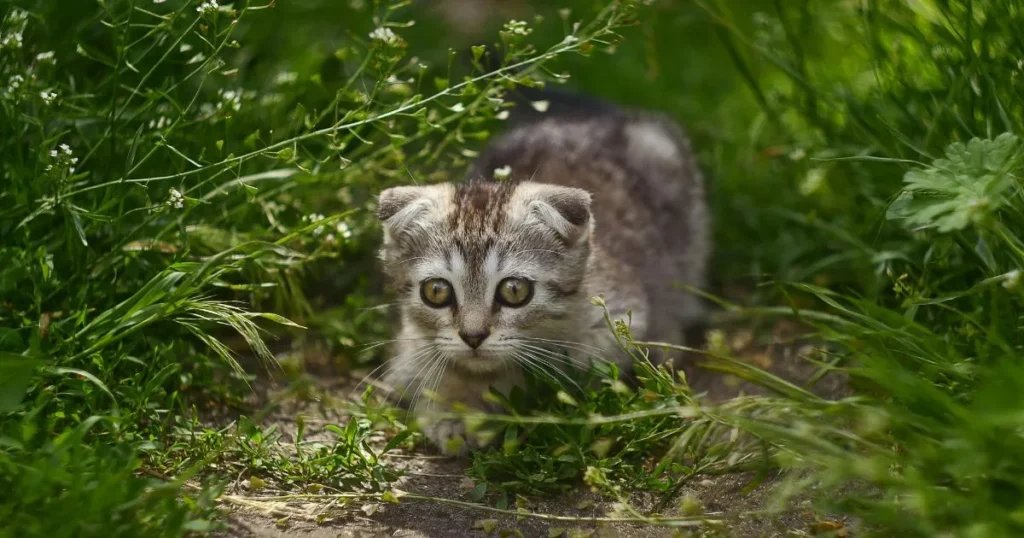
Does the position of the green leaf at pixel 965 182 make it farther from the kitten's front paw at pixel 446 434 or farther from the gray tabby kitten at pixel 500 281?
the kitten's front paw at pixel 446 434

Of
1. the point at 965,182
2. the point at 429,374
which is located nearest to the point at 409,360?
the point at 429,374

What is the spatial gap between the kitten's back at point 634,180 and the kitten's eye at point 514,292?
2.24ft

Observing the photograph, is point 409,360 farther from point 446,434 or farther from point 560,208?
point 560,208

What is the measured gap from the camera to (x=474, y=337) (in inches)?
120

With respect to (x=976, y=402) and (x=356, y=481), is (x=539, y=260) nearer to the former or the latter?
(x=356, y=481)

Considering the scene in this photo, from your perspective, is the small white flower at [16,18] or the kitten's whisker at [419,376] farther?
the kitten's whisker at [419,376]

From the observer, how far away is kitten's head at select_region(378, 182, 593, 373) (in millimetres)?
3127

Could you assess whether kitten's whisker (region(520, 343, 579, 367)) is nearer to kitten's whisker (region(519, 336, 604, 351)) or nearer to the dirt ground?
kitten's whisker (region(519, 336, 604, 351))

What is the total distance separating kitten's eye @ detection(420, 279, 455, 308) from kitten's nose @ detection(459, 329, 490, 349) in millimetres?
191

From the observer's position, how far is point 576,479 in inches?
119

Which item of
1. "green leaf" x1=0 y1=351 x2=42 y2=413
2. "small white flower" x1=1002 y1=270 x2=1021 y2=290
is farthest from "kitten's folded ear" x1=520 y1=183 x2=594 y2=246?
"green leaf" x1=0 y1=351 x2=42 y2=413

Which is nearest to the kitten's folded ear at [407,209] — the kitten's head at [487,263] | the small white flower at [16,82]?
the kitten's head at [487,263]

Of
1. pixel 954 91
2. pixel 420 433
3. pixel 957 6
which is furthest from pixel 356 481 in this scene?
pixel 957 6

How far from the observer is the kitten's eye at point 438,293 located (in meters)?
3.20
